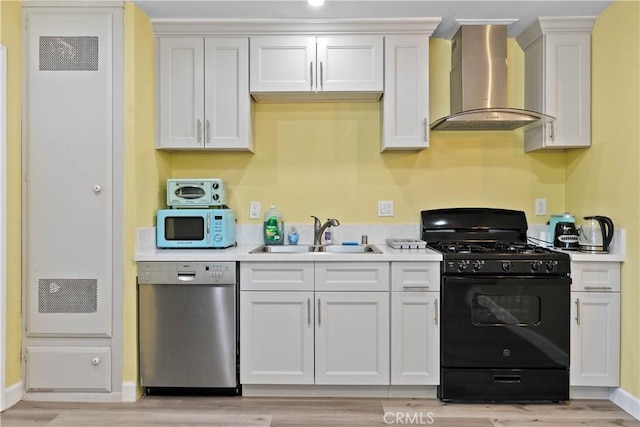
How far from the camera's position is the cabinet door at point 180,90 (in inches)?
113

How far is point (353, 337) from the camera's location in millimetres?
2588

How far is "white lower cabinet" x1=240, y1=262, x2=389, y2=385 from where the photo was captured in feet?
8.47

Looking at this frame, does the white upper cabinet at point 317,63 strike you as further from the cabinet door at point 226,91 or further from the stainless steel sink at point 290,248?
the stainless steel sink at point 290,248

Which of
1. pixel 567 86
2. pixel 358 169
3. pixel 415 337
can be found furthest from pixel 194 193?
pixel 567 86

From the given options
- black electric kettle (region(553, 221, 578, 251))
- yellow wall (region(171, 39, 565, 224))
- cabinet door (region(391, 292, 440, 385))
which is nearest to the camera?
cabinet door (region(391, 292, 440, 385))

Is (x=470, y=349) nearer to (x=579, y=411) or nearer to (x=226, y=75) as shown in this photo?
(x=579, y=411)

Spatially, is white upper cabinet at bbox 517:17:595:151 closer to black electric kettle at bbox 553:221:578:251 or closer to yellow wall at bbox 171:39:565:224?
yellow wall at bbox 171:39:565:224

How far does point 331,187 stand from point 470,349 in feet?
4.69

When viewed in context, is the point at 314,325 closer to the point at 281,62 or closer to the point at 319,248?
the point at 319,248

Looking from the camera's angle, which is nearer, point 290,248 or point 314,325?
point 314,325

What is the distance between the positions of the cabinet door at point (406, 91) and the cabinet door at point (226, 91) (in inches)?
36.6

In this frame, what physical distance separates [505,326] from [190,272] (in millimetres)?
1856

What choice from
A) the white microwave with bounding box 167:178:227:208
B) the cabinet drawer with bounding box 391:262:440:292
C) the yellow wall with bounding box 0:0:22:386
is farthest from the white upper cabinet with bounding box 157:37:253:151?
the cabinet drawer with bounding box 391:262:440:292
